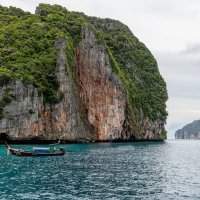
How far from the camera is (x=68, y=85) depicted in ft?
338

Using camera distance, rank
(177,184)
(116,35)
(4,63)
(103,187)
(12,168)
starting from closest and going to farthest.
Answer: (103,187), (177,184), (12,168), (4,63), (116,35)

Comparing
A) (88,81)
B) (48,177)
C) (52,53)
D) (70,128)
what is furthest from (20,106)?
(48,177)

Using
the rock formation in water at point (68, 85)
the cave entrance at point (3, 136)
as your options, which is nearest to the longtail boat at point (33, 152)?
the rock formation in water at point (68, 85)

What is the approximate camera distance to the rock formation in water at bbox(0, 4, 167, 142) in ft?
290

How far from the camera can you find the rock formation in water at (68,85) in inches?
3477

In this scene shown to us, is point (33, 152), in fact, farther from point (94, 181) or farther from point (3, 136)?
point (94, 181)

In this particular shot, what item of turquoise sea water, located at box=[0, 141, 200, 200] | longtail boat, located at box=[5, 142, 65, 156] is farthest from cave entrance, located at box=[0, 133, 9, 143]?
turquoise sea water, located at box=[0, 141, 200, 200]

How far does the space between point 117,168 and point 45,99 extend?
4901 centimetres

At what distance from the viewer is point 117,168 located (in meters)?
49.2

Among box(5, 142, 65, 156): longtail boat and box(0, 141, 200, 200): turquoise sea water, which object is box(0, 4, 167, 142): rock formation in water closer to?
box(5, 142, 65, 156): longtail boat

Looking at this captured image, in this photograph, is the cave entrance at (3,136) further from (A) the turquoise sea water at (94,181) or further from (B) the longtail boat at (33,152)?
(A) the turquoise sea water at (94,181)

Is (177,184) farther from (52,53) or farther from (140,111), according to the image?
(140,111)

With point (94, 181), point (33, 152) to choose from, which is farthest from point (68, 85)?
point (94, 181)

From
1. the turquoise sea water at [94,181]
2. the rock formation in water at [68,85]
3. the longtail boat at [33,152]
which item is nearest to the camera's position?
the turquoise sea water at [94,181]
